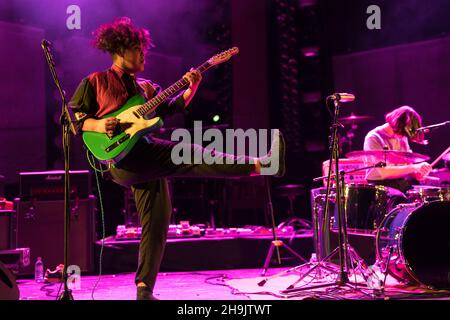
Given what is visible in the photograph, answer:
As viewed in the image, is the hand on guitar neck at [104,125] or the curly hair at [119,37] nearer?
the hand on guitar neck at [104,125]

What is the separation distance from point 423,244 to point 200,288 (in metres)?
2.10

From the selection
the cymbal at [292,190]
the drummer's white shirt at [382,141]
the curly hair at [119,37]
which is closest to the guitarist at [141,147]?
the curly hair at [119,37]

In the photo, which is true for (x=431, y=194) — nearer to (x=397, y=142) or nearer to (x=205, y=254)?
(x=397, y=142)

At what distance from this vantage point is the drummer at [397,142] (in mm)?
5391

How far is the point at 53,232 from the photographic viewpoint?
6184 millimetres

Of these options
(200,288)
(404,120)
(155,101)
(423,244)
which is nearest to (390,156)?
(423,244)

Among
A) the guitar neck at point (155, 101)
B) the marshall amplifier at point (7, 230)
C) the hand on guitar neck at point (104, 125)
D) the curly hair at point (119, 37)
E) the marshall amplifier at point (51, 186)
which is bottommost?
the marshall amplifier at point (7, 230)

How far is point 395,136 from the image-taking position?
20.0 ft

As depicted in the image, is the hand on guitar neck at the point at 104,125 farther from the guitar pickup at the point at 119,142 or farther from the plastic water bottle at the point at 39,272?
the plastic water bottle at the point at 39,272

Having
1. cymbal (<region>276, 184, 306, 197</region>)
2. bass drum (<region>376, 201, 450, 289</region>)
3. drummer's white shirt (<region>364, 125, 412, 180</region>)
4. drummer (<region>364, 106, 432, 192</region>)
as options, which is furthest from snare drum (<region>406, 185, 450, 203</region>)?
cymbal (<region>276, 184, 306, 197</region>)

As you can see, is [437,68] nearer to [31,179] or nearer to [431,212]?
[431,212]

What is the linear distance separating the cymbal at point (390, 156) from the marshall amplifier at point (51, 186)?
3246 millimetres
